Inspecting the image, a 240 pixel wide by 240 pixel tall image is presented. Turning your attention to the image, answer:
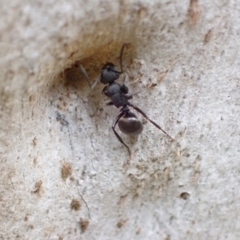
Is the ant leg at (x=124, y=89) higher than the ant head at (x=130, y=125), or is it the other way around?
the ant leg at (x=124, y=89)

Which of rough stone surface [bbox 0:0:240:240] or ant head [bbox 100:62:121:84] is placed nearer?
rough stone surface [bbox 0:0:240:240]

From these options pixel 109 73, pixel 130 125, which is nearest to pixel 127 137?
pixel 130 125

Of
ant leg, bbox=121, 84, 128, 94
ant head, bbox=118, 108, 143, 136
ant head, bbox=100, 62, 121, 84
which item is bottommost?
ant head, bbox=118, 108, 143, 136

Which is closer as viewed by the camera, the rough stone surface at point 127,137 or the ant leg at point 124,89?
the rough stone surface at point 127,137

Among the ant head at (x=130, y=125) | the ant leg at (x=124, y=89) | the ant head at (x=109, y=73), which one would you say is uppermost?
the ant head at (x=109, y=73)

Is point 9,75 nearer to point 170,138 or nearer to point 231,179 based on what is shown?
point 170,138
